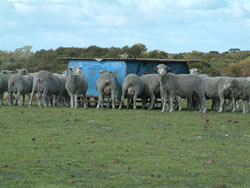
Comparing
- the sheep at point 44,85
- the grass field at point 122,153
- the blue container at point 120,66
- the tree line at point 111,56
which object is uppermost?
the tree line at point 111,56

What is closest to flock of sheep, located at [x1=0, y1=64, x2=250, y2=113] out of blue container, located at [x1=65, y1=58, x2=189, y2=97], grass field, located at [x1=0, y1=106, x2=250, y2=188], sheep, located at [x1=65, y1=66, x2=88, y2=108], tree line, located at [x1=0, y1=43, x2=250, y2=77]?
sheep, located at [x1=65, y1=66, x2=88, y2=108]

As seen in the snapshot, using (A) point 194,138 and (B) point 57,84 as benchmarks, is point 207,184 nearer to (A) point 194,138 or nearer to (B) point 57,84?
(A) point 194,138

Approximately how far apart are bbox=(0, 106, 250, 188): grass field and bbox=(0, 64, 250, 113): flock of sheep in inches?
223

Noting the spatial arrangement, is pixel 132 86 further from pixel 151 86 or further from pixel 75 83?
pixel 75 83

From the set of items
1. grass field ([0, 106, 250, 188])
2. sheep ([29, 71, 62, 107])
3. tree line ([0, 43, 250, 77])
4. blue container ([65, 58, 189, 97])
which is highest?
tree line ([0, 43, 250, 77])

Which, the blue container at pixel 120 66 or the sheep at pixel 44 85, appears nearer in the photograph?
the sheep at pixel 44 85

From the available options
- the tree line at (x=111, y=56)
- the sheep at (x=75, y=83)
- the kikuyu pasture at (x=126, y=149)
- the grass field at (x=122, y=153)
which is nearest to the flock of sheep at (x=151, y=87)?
the sheep at (x=75, y=83)

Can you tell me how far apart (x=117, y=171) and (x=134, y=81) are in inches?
616

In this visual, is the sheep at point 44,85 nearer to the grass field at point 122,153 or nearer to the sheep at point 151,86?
the sheep at point 151,86

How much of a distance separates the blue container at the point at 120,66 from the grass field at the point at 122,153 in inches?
346

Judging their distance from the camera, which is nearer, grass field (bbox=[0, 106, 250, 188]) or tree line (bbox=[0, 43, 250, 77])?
grass field (bbox=[0, 106, 250, 188])

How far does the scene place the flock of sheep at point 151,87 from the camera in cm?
2422

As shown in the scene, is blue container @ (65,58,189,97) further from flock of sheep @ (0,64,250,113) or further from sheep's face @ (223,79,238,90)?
sheep's face @ (223,79,238,90)

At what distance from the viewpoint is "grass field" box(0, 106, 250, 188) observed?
355 inches
